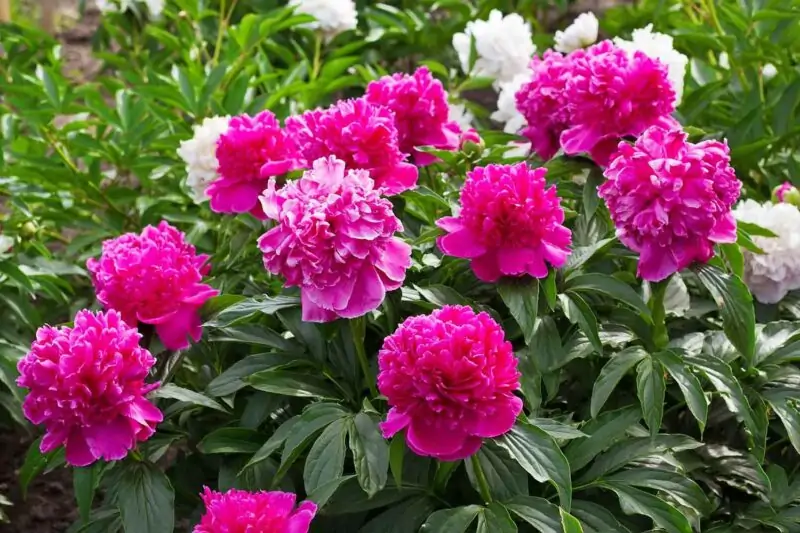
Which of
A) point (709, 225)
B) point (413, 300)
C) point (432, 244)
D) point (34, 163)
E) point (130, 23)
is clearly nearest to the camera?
point (709, 225)

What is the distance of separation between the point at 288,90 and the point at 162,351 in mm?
923

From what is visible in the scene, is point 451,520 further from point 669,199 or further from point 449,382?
point 669,199

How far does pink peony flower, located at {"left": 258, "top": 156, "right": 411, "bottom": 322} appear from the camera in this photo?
131 cm

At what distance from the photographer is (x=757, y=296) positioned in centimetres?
176

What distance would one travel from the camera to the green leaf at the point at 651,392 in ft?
4.64

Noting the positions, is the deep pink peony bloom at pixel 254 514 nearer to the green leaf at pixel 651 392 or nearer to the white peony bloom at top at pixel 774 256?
the green leaf at pixel 651 392

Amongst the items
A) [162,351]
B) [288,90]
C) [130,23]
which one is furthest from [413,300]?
[130,23]

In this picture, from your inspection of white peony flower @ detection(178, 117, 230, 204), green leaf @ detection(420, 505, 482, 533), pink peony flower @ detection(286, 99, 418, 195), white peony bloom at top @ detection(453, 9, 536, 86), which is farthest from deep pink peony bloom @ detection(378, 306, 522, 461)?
white peony bloom at top @ detection(453, 9, 536, 86)

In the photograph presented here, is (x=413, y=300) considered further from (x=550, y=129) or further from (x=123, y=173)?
(x=123, y=173)

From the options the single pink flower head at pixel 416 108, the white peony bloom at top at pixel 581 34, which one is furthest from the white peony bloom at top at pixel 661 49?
the single pink flower head at pixel 416 108

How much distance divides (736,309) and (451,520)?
50cm

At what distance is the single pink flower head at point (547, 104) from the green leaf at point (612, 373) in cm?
40

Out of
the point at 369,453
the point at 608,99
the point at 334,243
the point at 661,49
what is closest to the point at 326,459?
the point at 369,453

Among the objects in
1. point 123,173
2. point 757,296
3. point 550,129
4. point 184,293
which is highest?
point 550,129
